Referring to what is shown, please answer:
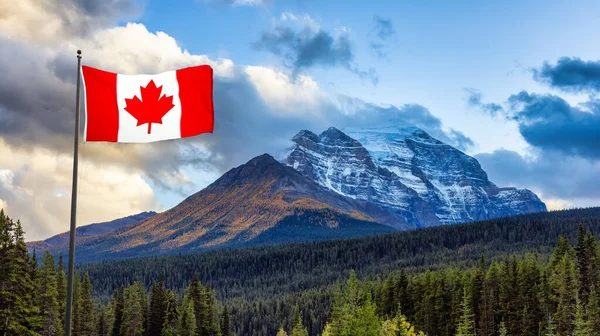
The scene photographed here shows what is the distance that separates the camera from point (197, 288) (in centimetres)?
12038

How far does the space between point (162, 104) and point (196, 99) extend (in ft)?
4.85

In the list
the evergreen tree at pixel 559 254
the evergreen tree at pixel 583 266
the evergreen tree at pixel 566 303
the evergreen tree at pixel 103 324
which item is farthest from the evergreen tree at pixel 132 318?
the evergreen tree at pixel 559 254

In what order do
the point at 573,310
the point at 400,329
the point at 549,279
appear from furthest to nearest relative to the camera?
1. the point at 549,279
2. the point at 573,310
3. the point at 400,329

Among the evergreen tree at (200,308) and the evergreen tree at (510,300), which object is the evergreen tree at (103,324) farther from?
the evergreen tree at (510,300)

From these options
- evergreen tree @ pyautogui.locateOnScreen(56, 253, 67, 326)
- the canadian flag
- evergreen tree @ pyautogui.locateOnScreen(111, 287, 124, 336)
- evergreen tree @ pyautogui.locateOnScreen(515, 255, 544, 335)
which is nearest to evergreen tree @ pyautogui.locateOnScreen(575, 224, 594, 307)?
evergreen tree @ pyautogui.locateOnScreen(515, 255, 544, 335)

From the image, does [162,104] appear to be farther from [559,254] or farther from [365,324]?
[559,254]

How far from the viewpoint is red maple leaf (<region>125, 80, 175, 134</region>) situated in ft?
102

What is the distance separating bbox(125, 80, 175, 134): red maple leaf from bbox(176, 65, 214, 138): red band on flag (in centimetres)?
71

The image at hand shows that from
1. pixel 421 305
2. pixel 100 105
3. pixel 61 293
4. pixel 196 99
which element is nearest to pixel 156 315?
pixel 61 293

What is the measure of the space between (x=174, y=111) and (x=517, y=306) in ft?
334

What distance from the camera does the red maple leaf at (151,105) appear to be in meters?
31.2

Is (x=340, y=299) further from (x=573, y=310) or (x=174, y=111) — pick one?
(x=174, y=111)

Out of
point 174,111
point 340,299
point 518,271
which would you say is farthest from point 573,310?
point 174,111

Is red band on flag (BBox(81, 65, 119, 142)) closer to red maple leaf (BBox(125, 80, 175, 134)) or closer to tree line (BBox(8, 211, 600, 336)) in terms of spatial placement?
red maple leaf (BBox(125, 80, 175, 134))
